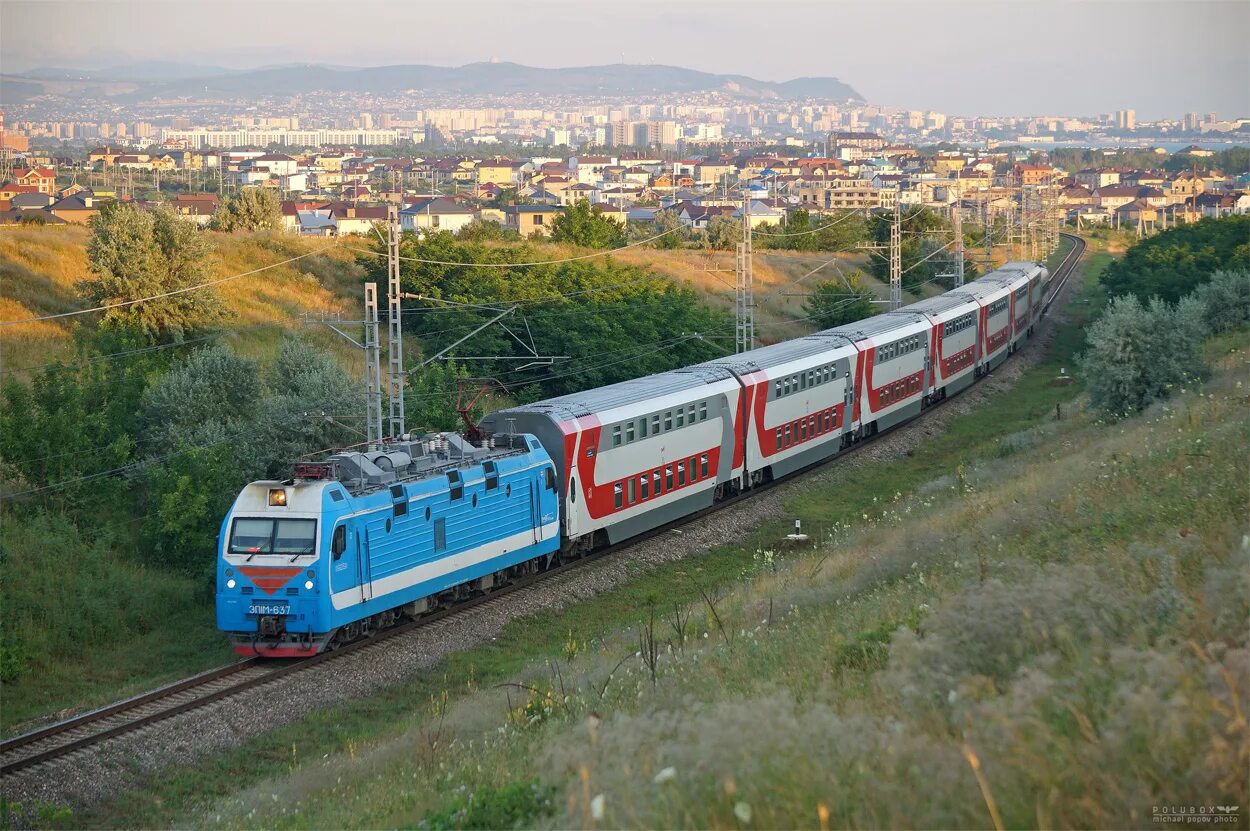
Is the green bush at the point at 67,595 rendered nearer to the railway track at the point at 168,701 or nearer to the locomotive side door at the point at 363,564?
the railway track at the point at 168,701

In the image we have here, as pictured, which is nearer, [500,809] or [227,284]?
[500,809]

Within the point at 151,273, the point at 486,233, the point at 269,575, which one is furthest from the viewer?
the point at 486,233

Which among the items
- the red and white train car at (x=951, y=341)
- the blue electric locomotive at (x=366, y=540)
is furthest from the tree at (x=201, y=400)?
the red and white train car at (x=951, y=341)

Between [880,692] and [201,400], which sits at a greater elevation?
[880,692]

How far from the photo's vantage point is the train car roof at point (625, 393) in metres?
27.9

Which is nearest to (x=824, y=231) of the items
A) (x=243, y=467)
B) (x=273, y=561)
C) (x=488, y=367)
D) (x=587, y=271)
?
(x=587, y=271)

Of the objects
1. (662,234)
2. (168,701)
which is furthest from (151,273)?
(662,234)

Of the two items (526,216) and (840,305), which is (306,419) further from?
(526,216)

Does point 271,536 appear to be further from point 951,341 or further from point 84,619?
point 951,341

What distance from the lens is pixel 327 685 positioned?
20.8 metres

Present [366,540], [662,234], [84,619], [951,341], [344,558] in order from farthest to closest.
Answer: [662,234] → [951,341] → [84,619] → [366,540] → [344,558]

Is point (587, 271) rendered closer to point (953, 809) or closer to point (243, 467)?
point (243, 467)

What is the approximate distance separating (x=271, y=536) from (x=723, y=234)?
8386 centimetres

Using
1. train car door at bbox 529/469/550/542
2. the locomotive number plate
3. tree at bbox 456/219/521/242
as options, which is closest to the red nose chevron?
the locomotive number plate
